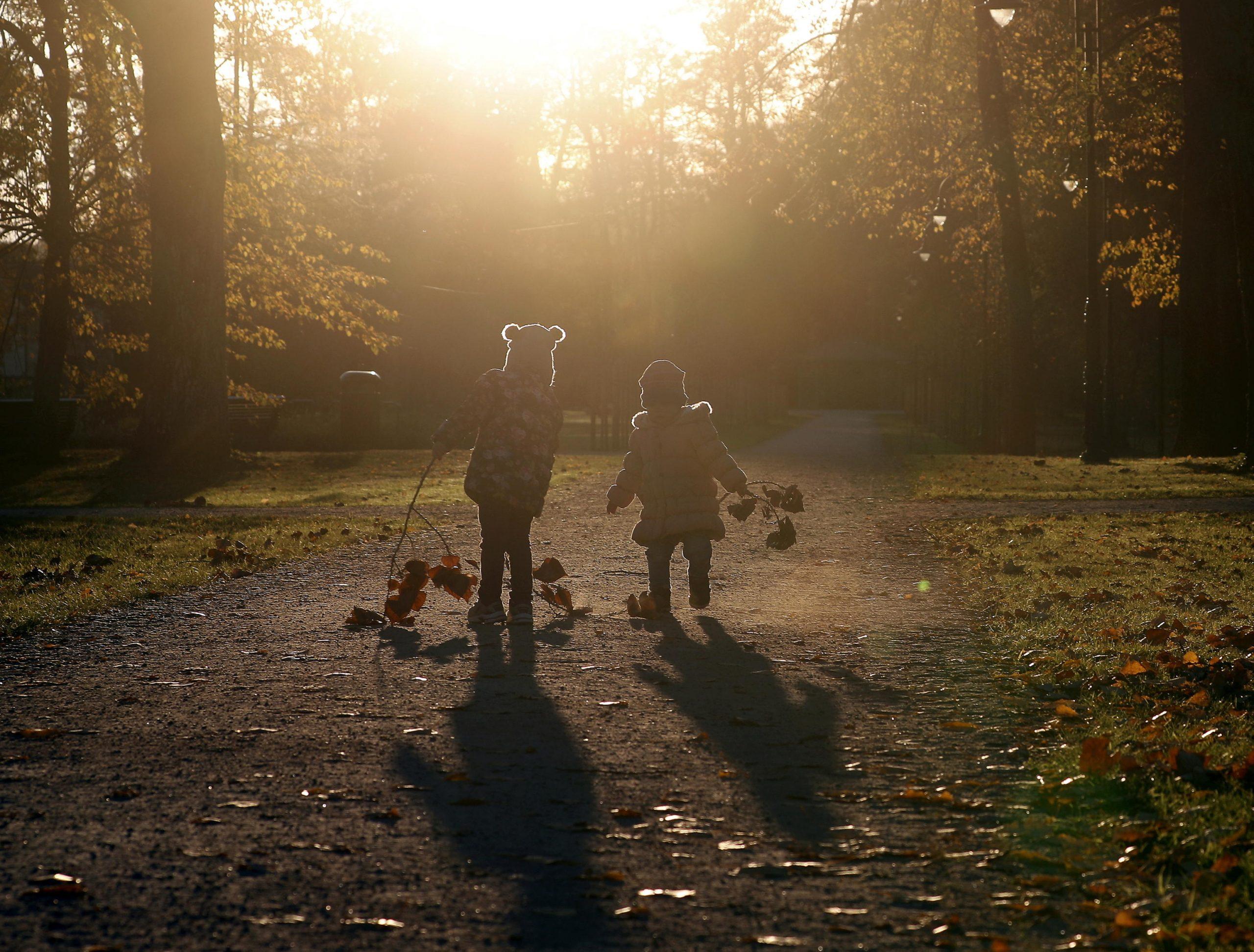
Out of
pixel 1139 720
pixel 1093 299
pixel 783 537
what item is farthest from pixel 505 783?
pixel 1093 299

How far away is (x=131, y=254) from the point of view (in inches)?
939

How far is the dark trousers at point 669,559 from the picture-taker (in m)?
7.91

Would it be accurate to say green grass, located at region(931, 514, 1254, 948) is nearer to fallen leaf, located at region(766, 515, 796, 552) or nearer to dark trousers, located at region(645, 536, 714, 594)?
fallen leaf, located at region(766, 515, 796, 552)

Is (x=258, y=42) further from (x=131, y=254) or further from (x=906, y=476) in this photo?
(x=906, y=476)

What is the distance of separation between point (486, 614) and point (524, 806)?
3609mm

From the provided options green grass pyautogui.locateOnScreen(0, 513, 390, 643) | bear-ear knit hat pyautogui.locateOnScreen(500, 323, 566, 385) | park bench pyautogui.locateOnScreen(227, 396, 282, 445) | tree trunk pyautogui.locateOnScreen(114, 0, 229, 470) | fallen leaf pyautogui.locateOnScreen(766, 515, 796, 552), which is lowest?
green grass pyautogui.locateOnScreen(0, 513, 390, 643)

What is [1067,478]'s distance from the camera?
19219 millimetres

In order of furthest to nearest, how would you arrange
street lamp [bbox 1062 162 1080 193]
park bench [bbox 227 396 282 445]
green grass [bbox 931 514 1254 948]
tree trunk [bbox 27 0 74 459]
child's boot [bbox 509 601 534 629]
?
park bench [bbox 227 396 282 445] < street lamp [bbox 1062 162 1080 193] < tree trunk [bbox 27 0 74 459] < child's boot [bbox 509 601 534 629] < green grass [bbox 931 514 1254 948]

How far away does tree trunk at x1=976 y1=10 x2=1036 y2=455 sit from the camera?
81.7 ft

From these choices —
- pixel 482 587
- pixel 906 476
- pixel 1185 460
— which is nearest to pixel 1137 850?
pixel 482 587

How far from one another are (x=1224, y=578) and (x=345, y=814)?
7.28 meters

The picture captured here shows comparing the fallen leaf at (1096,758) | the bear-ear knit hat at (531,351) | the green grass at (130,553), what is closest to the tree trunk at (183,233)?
the green grass at (130,553)

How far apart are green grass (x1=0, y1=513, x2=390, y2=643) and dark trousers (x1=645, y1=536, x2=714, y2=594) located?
3364mm

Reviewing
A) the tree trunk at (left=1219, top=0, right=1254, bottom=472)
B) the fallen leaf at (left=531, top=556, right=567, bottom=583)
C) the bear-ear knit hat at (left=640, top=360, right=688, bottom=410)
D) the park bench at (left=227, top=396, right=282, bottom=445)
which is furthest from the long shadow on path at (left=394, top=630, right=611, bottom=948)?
the park bench at (left=227, top=396, right=282, bottom=445)
